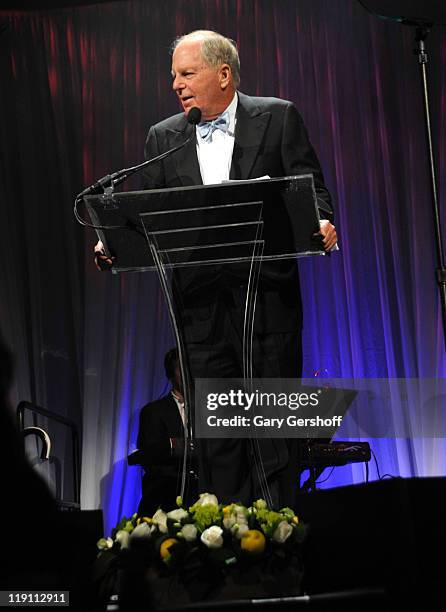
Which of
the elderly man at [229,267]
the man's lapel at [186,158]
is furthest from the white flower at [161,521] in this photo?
the man's lapel at [186,158]

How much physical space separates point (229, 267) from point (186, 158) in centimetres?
51

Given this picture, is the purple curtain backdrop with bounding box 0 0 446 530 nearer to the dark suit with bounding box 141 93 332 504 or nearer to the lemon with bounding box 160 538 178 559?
the dark suit with bounding box 141 93 332 504

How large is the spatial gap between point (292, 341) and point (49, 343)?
2.25 metres

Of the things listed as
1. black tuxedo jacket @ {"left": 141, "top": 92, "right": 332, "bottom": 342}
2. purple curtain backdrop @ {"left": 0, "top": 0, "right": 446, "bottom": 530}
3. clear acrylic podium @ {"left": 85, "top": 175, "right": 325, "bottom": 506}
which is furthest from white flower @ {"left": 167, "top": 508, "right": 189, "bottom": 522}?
purple curtain backdrop @ {"left": 0, "top": 0, "right": 446, "bottom": 530}

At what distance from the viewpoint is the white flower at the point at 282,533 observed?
2.03 meters

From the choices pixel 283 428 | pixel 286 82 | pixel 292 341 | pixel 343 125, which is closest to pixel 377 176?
pixel 343 125

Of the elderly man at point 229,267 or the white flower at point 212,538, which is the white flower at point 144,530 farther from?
the elderly man at point 229,267

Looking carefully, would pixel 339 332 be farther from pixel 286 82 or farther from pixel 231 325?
pixel 231 325

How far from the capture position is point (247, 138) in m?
3.05

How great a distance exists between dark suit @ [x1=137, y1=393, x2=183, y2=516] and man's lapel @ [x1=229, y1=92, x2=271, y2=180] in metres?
1.68

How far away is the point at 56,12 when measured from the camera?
Result: 5.00 m

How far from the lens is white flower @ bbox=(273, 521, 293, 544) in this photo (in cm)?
203

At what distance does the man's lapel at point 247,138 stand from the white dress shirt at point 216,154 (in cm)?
3

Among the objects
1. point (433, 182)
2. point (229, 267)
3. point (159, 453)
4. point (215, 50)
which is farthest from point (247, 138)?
point (159, 453)
